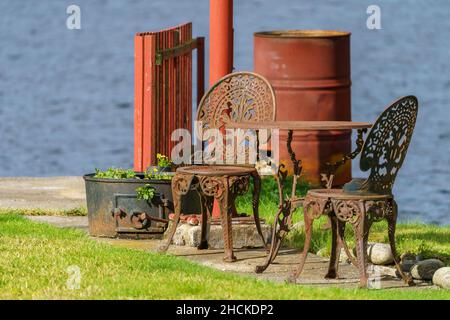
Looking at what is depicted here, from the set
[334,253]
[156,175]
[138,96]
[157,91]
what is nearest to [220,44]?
[157,91]

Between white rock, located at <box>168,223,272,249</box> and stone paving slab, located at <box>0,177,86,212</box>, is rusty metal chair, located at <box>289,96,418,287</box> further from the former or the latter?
stone paving slab, located at <box>0,177,86,212</box>

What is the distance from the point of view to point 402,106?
10.2m

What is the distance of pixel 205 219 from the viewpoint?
458 inches

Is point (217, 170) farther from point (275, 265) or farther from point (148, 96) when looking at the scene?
point (148, 96)

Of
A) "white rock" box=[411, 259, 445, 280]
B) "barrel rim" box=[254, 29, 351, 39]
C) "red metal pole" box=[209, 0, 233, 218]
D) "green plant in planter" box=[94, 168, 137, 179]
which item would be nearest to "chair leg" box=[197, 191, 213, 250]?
"green plant in planter" box=[94, 168, 137, 179]

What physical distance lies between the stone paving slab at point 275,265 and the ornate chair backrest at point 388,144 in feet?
2.41

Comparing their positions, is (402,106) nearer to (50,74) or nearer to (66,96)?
(66,96)

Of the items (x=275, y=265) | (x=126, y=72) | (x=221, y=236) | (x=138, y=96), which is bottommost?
(x=275, y=265)

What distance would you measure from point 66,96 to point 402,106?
3168 cm

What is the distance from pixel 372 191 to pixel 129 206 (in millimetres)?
2527

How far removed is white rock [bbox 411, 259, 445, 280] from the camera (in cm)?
1076

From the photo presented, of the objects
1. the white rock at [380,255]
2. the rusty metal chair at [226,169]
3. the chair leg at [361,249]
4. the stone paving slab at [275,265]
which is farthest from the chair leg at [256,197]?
the chair leg at [361,249]

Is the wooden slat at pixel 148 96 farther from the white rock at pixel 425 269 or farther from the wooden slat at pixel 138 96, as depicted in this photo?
the white rock at pixel 425 269
